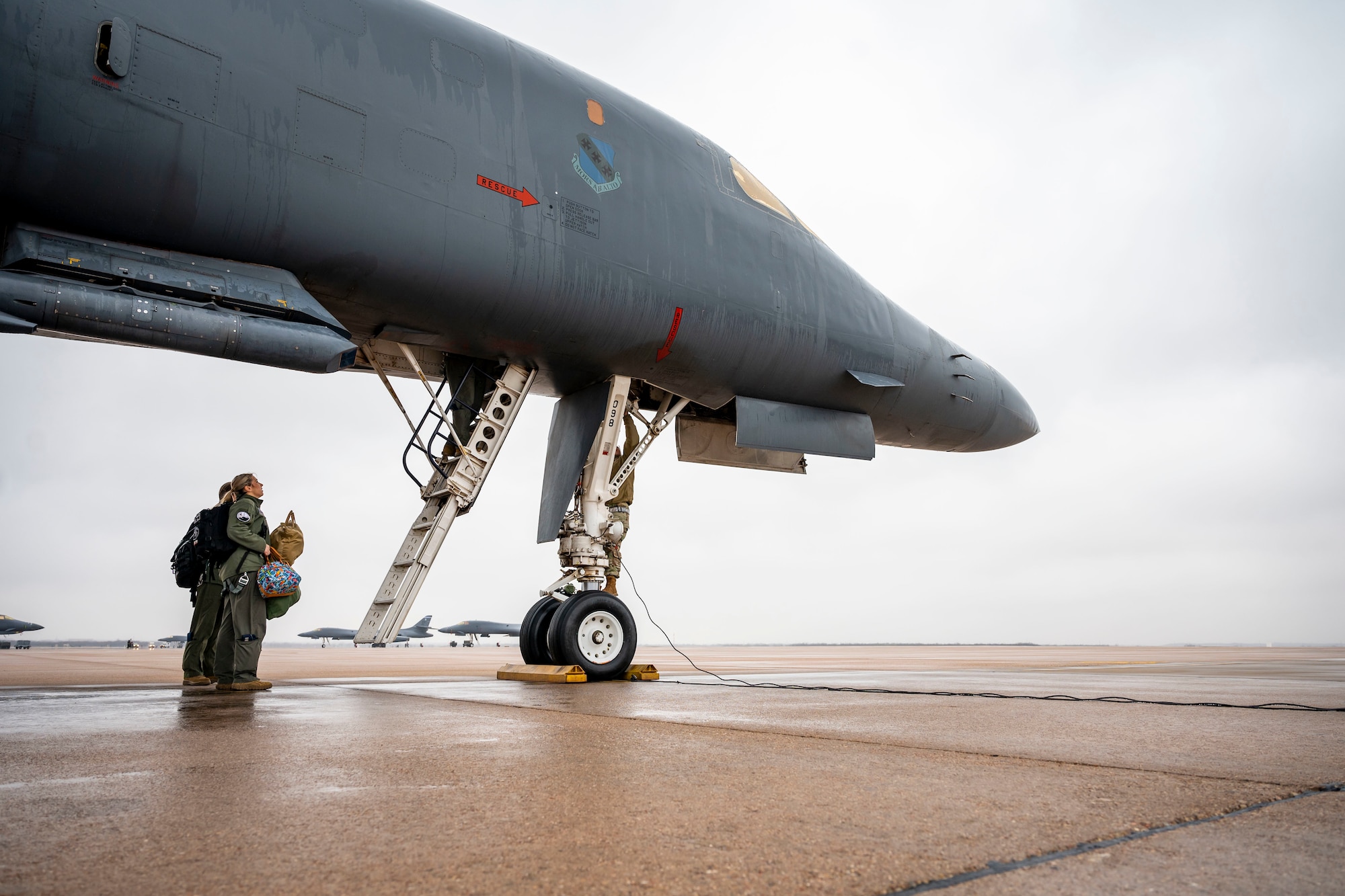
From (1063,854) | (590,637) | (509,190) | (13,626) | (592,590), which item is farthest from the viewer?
(13,626)

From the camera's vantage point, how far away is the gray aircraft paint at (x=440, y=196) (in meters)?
4.73

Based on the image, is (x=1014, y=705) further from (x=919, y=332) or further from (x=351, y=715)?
(x=919, y=332)

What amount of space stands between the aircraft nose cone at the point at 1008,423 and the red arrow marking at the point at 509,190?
6024mm

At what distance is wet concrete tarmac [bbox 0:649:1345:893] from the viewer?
1.52 metres

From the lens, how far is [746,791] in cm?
227

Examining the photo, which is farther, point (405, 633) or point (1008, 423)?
point (405, 633)

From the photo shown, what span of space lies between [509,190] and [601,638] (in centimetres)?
376

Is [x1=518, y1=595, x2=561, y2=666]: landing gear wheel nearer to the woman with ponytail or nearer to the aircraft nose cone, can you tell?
the woman with ponytail

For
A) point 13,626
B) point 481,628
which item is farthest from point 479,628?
point 13,626

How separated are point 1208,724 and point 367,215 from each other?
5561mm

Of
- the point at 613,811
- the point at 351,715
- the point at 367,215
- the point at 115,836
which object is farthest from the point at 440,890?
the point at 367,215

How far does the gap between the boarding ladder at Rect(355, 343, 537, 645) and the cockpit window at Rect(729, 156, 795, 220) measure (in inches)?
114

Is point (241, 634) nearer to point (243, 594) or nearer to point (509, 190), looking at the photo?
point (243, 594)

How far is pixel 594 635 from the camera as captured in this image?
7.45 metres
